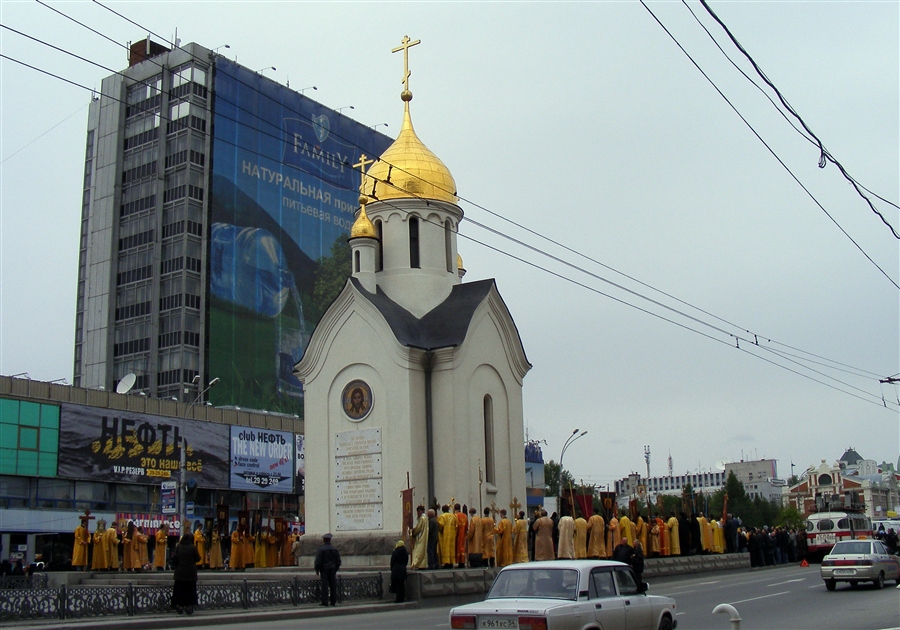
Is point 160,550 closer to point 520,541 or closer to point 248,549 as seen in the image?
point 248,549

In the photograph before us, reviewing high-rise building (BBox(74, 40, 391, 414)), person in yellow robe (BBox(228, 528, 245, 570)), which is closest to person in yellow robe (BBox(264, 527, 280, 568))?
person in yellow robe (BBox(228, 528, 245, 570))

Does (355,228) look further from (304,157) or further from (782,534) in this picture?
(304,157)

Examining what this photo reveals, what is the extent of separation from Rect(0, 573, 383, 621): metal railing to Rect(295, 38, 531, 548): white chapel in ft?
15.0

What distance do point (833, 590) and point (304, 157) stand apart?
187 ft

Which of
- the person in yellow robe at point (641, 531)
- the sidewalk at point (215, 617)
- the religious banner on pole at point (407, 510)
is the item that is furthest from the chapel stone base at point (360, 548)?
the person in yellow robe at point (641, 531)

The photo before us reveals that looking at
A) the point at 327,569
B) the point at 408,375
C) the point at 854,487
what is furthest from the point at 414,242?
the point at 854,487

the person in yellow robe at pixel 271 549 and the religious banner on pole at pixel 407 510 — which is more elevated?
the religious banner on pole at pixel 407 510

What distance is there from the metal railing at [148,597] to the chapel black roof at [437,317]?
6.92 meters

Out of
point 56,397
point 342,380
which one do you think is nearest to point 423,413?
point 342,380

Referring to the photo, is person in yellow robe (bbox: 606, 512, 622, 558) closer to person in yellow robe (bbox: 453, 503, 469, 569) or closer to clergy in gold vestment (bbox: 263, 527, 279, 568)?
person in yellow robe (bbox: 453, 503, 469, 569)

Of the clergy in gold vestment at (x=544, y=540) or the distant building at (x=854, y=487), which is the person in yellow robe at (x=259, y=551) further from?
the distant building at (x=854, y=487)

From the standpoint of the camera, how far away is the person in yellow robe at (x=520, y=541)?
2133cm

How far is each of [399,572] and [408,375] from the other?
594 centimetres

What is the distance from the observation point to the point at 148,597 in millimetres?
15539
